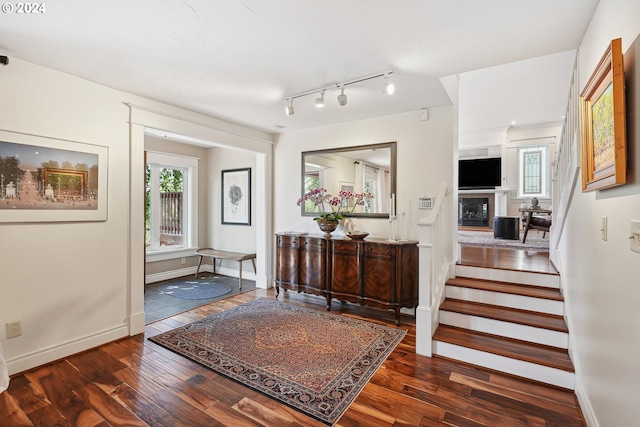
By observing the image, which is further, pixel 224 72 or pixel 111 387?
pixel 224 72

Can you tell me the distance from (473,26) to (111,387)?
11.3ft

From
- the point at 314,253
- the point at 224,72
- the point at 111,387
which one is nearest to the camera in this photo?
the point at 111,387

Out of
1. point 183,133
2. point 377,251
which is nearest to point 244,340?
point 377,251

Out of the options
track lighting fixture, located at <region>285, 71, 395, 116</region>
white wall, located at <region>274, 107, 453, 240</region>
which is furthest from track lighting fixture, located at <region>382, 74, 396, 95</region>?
white wall, located at <region>274, 107, 453, 240</region>

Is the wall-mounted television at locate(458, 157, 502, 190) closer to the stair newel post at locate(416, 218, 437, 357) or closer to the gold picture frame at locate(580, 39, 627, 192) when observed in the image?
the stair newel post at locate(416, 218, 437, 357)

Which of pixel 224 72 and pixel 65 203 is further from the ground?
pixel 224 72

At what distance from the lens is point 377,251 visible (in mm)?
3387

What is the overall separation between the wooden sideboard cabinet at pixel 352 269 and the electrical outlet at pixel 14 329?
2.56 meters

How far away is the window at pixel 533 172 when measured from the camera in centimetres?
688

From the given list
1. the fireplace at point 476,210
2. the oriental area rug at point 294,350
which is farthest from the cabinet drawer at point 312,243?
the fireplace at point 476,210

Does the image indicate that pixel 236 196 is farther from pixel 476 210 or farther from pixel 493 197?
pixel 493 197

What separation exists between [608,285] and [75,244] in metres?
3.74

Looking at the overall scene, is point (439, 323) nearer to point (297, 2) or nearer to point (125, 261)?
point (297, 2)

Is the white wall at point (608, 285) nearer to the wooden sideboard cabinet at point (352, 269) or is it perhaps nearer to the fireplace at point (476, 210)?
the wooden sideboard cabinet at point (352, 269)
